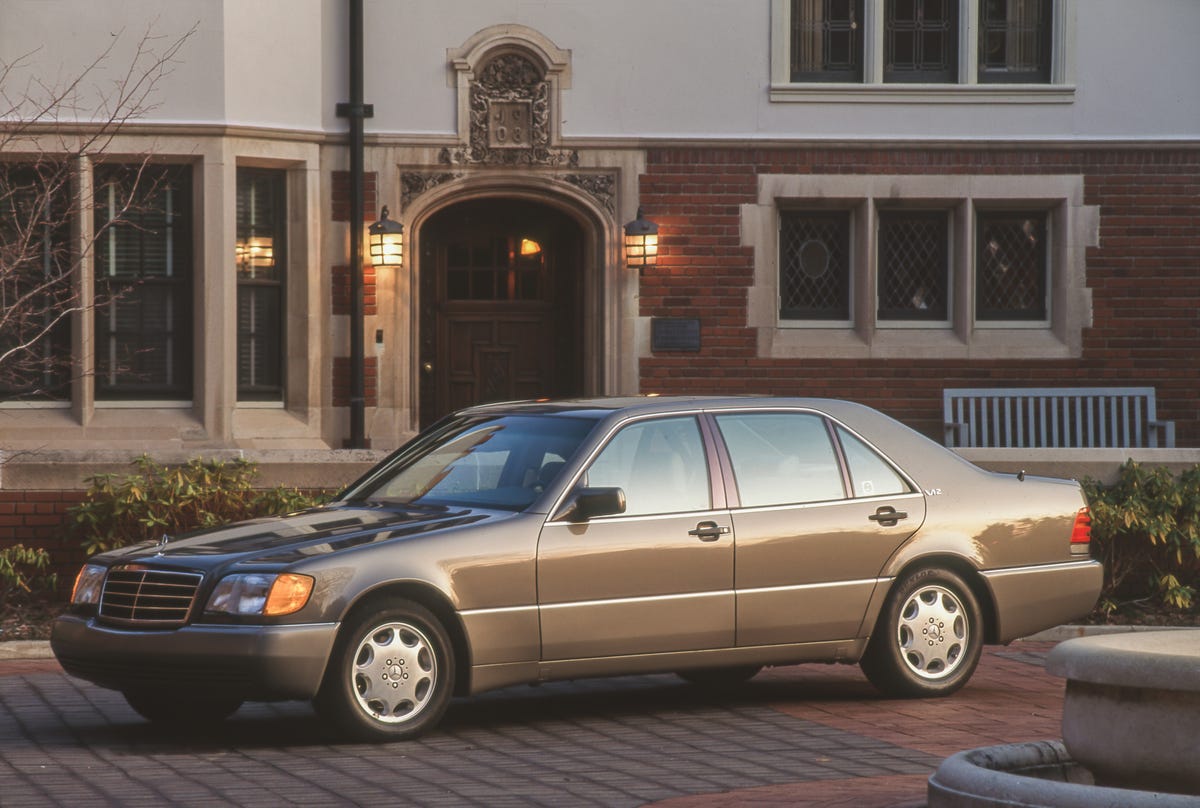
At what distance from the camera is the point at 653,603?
8.53 m

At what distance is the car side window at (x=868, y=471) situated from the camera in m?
9.34

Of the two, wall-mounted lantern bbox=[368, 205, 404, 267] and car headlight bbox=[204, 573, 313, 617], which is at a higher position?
wall-mounted lantern bbox=[368, 205, 404, 267]

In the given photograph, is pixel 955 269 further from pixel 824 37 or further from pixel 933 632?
pixel 933 632

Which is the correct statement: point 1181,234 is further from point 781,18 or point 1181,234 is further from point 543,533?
point 543,533

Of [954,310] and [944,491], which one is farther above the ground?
[954,310]

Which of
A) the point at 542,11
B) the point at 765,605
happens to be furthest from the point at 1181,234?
the point at 765,605

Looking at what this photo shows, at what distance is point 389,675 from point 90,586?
145cm

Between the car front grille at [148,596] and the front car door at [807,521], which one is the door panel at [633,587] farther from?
the car front grille at [148,596]

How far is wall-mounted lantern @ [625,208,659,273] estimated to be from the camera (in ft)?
57.9

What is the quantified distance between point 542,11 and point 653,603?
10.3 m

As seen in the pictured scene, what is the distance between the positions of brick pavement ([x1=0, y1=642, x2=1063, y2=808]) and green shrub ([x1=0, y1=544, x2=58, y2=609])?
5.22ft

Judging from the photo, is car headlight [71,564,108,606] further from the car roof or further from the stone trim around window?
the stone trim around window

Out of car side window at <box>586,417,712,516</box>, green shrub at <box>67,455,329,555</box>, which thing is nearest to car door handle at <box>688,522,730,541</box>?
car side window at <box>586,417,712,516</box>

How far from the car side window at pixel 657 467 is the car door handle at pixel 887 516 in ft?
3.01
